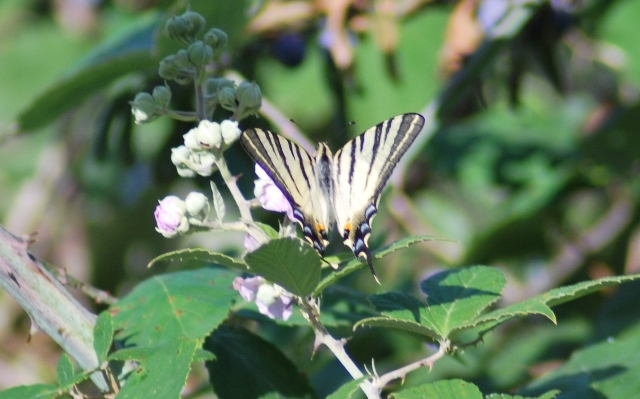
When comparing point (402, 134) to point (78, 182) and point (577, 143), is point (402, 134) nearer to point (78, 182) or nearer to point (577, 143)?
point (577, 143)

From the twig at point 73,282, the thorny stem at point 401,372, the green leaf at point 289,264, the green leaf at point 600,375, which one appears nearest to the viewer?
the green leaf at point 289,264

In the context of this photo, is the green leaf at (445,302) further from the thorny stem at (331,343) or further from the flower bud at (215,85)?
the flower bud at (215,85)

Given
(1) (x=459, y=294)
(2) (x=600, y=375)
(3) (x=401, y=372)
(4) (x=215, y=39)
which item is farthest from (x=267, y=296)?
(2) (x=600, y=375)

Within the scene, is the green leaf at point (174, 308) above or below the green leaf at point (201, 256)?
below

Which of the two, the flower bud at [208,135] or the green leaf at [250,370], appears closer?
the flower bud at [208,135]

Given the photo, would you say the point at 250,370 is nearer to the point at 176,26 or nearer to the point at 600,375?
the point at 176,26

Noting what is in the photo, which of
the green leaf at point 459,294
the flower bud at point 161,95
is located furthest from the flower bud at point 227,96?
the green leaf at point 459,294

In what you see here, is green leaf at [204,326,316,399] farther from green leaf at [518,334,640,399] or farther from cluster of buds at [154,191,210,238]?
green leaf at [518,334,640,399]
